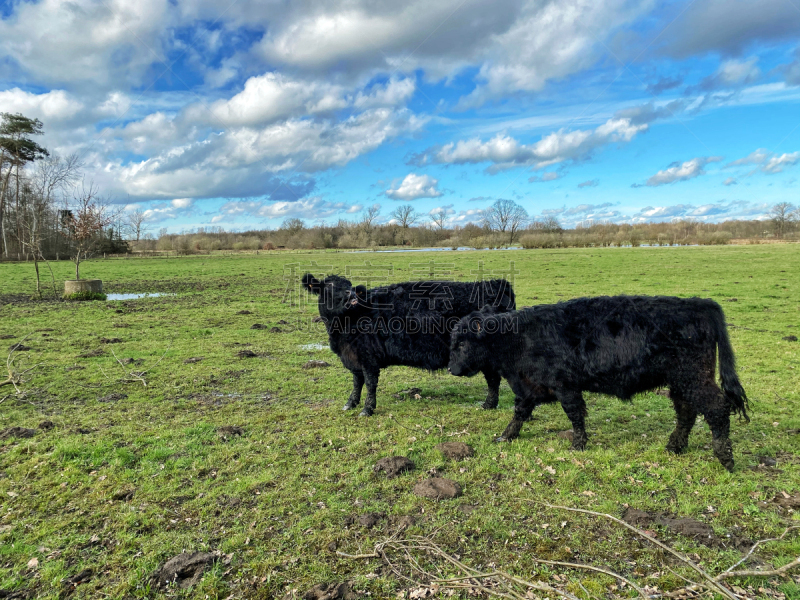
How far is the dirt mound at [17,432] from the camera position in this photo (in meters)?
6.08

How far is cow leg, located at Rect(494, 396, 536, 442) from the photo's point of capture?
19.2 feet

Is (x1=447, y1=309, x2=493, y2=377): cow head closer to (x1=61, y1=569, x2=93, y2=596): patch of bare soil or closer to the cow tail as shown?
the cow tail

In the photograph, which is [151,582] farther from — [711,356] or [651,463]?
[711,356]

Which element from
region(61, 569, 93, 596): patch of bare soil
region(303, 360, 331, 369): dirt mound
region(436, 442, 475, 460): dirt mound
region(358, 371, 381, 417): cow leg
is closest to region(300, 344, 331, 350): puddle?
region(303, 360, 331, 369): dirt mound

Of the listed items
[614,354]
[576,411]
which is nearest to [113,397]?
[576,411]

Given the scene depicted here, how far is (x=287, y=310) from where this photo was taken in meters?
17.7

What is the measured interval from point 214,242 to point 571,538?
8452 cm

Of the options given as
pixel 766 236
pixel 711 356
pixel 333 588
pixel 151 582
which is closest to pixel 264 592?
pixel 333 588

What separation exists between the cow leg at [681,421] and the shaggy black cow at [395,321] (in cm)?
258

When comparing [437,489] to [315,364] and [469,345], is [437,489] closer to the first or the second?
[469,345]

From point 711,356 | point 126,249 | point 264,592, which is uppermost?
point 126,249

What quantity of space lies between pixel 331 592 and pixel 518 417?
3407 millimetres

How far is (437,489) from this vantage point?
4719 millimetres

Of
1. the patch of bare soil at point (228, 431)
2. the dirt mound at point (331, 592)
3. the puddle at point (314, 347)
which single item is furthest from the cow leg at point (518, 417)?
the puddle at point (314, 347)
